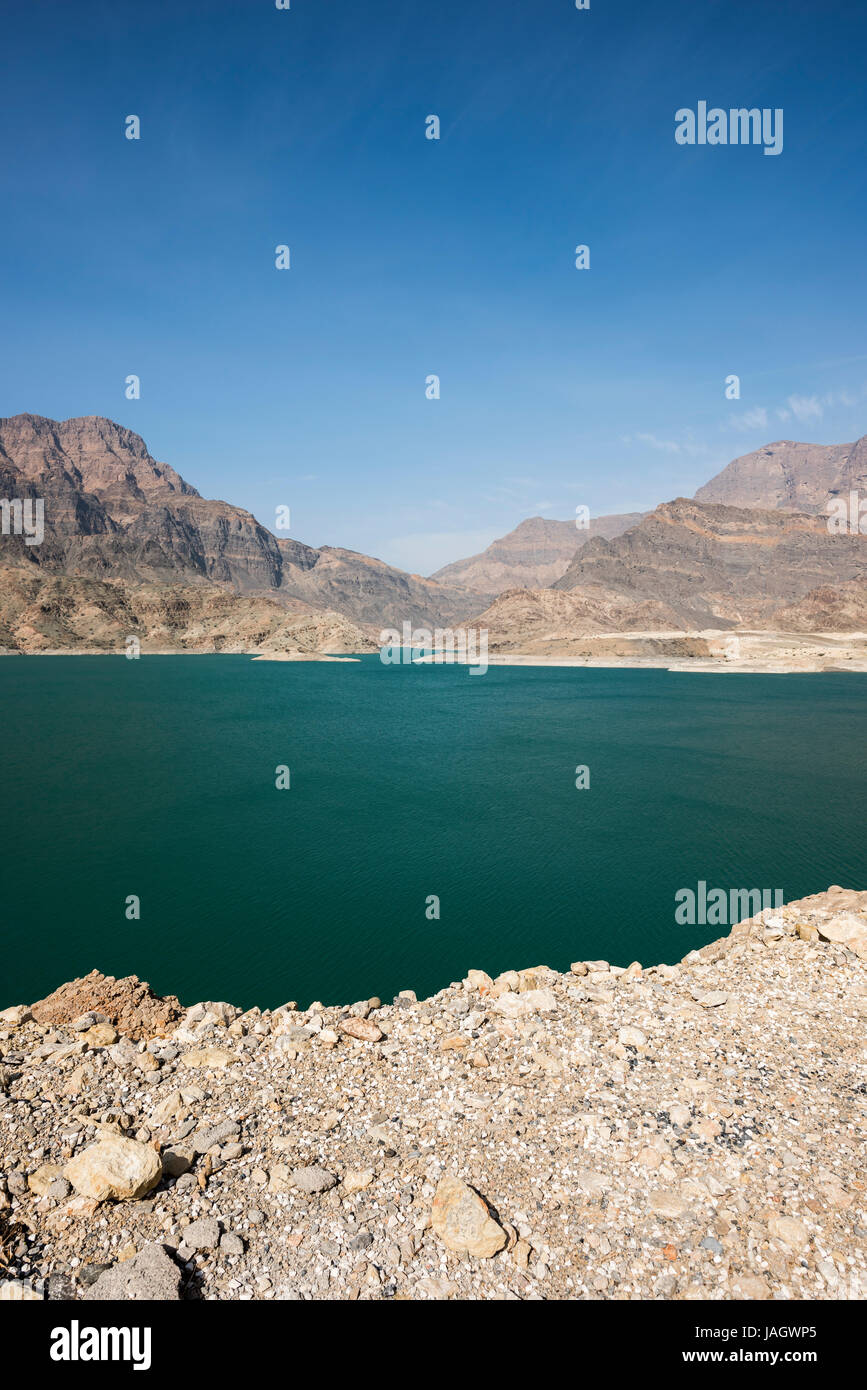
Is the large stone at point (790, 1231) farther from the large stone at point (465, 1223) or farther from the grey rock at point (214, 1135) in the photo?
the grey rock at point (214, 1135)

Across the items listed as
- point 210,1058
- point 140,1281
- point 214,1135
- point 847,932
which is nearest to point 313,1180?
point 214,1135

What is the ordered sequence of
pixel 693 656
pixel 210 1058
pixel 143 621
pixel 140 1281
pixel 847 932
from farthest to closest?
pixel 143 621, pixel 693 656, pixel 847 932, pixel 210 1058, pixel 140 1281

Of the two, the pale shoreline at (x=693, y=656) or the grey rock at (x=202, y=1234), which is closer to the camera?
the grey rock at (x=202, y=1234)

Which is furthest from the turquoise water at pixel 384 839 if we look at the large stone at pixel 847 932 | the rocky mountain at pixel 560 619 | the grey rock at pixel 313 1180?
the rocky mountain at pixel 560 619

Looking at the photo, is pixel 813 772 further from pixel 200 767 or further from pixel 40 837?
A: pixel 40 837

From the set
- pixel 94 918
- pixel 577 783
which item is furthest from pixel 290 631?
pixel 94 918

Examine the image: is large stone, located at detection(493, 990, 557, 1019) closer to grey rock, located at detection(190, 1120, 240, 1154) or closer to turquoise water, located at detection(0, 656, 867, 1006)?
turquoise water, located at detection(0, 656, 867, 1006)

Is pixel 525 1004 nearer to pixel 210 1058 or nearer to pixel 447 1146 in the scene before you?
pixel 447 1146
